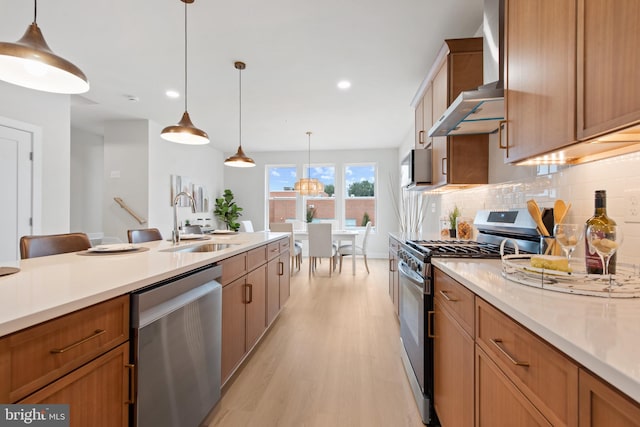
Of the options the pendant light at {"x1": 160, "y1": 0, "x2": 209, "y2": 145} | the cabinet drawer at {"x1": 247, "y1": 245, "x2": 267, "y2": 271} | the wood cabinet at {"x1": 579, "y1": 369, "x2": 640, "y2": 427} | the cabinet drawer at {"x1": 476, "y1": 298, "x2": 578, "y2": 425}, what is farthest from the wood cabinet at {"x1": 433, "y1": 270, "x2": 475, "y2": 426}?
the pendant light at {"x1": 160, "y1": 0, "x2": 209, "y2": 145}

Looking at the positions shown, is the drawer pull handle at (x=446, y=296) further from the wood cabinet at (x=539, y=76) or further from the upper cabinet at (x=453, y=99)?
the upper cabinet at (x=453, y=99)

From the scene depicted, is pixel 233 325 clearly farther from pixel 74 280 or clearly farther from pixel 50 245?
pixel 50 245

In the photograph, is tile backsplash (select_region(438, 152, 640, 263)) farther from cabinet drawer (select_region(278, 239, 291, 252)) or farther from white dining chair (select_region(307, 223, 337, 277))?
white dining chair (select_region(307, 223, 337, 277))

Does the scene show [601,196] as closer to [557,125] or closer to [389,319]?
[557,125]

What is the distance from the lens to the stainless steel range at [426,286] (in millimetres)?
1569

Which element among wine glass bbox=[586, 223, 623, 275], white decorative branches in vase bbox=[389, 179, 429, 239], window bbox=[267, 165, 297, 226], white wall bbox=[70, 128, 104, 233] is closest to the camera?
wine glass bbox=[586, 223, 623, 275]

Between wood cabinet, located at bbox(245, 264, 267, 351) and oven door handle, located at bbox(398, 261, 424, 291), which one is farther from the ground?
oven door handle, located at bbox(398, 261, 424, 291)

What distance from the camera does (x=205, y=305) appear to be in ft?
4.71

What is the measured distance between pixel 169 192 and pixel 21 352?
205 inches

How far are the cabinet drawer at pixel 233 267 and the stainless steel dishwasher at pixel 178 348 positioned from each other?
97 mm

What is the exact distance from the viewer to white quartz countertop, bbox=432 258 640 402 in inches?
19.0

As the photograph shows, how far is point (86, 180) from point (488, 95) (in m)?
7.04

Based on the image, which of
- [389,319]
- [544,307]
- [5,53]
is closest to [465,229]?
[389,319]

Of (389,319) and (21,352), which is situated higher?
(21,352)
